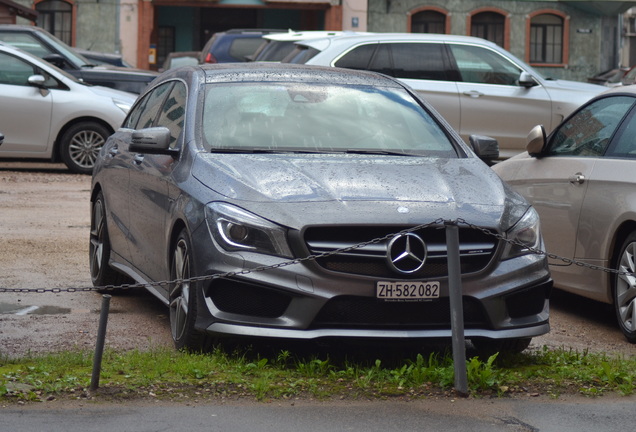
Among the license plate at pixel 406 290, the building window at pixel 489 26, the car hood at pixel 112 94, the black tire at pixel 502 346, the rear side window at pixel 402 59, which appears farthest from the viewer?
the building window at pixel 489 26

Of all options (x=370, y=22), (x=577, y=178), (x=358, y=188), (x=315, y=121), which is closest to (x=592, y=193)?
(x=577, y=178)

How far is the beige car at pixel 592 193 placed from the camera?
7977 millimetres

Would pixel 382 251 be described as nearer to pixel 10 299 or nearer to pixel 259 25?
pixel 10 299

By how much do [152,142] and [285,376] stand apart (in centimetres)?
181

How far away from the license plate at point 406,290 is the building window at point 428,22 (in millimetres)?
40629

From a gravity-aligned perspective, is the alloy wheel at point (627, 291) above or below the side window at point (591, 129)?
below

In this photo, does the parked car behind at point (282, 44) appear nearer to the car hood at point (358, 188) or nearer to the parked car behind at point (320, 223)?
the parked car behind at point (320, 223)

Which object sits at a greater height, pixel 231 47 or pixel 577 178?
pixel 231 47

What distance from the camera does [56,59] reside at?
2052 centimetres

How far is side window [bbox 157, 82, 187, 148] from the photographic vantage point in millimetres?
7852

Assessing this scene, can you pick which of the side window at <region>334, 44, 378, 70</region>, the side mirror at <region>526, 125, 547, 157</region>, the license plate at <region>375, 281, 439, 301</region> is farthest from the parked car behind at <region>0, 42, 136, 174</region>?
the license plate at <region>375, 281, 439, 301</region>

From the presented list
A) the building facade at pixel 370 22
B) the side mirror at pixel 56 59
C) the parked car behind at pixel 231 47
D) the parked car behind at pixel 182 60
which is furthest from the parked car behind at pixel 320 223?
the building facade at pixel 370 22

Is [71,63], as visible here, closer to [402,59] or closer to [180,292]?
[402,59]

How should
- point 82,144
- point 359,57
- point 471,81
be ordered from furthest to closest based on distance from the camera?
point 82,144 → point 471,81 → point 359,57
